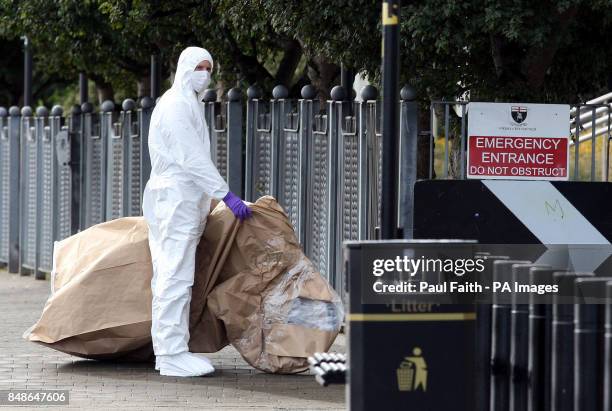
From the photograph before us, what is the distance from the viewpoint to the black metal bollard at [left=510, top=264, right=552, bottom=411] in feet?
20.3

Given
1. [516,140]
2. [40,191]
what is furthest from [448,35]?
[40,191]

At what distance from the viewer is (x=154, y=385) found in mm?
8859

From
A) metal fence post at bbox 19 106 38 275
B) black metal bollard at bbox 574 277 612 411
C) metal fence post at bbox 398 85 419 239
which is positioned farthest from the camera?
metal fence post at bbox 19 106 38 275

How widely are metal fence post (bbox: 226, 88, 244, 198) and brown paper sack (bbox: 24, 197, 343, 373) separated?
3.64m

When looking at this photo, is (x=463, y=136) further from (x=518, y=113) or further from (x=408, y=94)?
(x=408, y=94)

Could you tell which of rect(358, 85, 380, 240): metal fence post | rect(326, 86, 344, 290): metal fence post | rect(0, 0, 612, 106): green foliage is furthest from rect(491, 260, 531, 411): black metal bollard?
rect(326, 86, 344, 290): metal fence post

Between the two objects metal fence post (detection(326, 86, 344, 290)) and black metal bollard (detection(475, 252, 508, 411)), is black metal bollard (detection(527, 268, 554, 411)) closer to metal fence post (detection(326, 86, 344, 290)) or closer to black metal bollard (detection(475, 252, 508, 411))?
black metal bollard (detection(475, 252, 508, 411))

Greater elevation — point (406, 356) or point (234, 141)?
point (234, 141)

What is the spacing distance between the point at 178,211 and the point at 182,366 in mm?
1012

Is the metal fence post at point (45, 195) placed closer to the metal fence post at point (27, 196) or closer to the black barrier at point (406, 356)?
the metal fence post at point (27, 196)

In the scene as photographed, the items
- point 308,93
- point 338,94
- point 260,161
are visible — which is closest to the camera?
point 338,94

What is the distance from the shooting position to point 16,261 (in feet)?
63.9

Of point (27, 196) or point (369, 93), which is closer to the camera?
point (369, 93)

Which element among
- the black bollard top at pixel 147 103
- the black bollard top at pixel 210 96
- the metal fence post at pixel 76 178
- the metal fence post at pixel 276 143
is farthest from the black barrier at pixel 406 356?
the metal fence post at pixel 76 178
